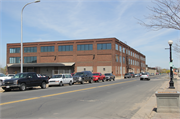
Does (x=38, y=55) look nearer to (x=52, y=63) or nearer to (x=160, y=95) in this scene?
(x=52, y=63)

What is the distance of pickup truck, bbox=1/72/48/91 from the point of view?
Result: 1881 cm

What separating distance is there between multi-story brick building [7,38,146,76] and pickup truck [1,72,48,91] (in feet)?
150

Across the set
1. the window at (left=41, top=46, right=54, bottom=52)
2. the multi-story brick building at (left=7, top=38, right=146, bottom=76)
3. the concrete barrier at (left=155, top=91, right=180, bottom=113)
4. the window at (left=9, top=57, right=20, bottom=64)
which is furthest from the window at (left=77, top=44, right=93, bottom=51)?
the concrete barrier at (left=155, top=91, right=180, bottom=113)

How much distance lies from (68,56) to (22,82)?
5176cm

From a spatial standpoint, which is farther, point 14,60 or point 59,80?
point 14,60

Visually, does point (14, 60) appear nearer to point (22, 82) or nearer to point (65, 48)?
point (65, 48)

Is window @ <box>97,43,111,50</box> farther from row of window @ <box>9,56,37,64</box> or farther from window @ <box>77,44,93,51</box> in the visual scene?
row of window @ <box>9,56,37,64</box>

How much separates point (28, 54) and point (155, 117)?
73591mm

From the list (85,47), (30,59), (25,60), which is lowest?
(25,60)

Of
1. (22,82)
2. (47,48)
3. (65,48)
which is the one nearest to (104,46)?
(65,48)

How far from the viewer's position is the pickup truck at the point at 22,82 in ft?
61.7

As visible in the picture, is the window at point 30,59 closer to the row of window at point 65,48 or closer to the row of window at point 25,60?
the row of window at point 25,60

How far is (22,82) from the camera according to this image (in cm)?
1948

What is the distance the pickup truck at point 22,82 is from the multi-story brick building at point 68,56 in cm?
4581
